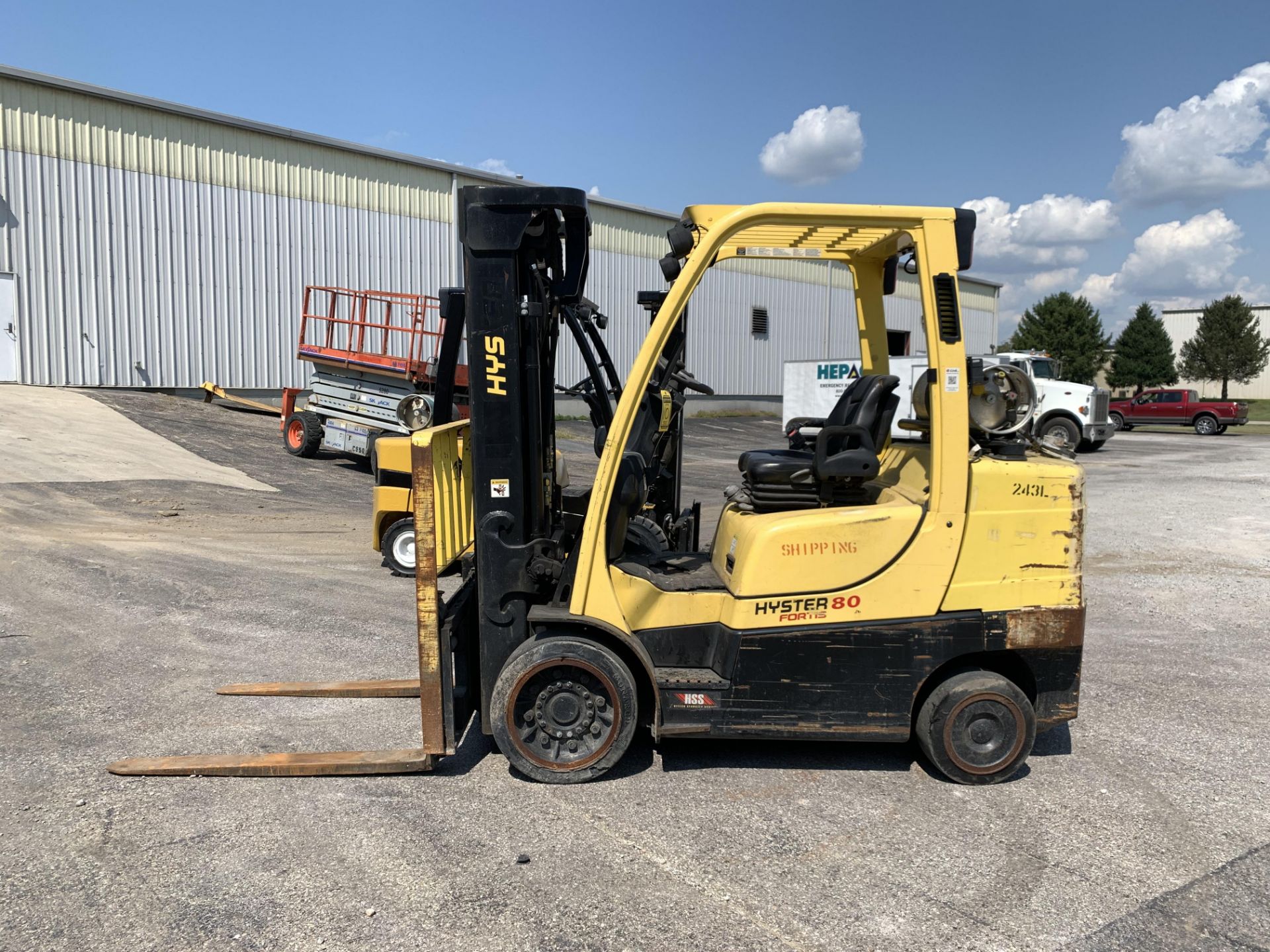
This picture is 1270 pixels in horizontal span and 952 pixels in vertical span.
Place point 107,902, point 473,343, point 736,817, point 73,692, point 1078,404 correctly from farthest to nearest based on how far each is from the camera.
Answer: point 1078,404 < point 73,692 < point 473,343 < point 736,817 < point 107,902

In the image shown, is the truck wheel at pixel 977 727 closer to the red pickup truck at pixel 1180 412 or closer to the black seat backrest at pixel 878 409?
the black seat backrest at pixel 878 409

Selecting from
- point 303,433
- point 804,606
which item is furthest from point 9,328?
point 804,606

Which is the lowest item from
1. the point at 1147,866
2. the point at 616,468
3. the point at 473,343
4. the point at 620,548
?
the point at 1147,866

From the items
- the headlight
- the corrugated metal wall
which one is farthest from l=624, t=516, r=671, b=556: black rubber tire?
the corrugated metal wall

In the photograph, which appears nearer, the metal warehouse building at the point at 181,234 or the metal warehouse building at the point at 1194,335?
the metal warehouse building at the point at 181,234

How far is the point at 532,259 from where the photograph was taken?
178 inches

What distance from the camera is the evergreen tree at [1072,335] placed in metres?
62.4

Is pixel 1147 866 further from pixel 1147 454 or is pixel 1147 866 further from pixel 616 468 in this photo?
pixel 1147 454

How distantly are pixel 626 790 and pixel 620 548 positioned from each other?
3.72ft

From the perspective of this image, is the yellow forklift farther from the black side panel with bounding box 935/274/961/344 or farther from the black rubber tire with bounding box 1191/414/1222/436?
the black rubber tire with bounding box 1191/414/1222/436

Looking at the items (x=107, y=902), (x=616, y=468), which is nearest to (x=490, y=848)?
(x=107, y=902)

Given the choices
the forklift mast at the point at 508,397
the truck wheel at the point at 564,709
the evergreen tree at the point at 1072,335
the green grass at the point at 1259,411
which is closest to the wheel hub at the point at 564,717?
the truck wheel at the point at 564,709

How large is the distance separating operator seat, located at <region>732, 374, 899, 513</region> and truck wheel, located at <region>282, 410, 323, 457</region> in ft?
46.5

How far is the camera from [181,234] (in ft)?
68.3
